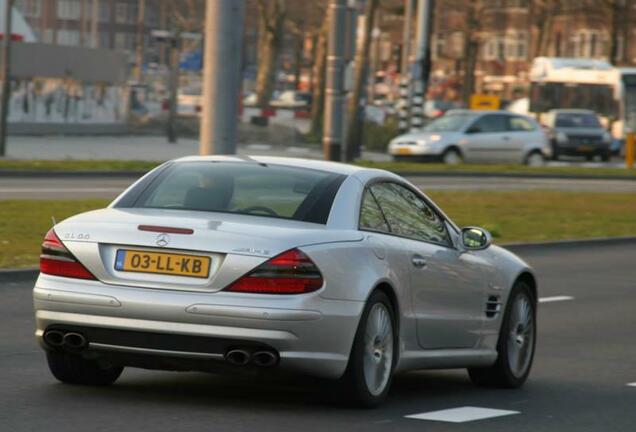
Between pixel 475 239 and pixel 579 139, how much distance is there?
46875mm

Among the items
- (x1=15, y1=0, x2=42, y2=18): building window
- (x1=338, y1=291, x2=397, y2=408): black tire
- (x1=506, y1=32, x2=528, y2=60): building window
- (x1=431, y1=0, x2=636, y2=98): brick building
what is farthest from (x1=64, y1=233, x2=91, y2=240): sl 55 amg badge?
(x1=15, y1=0, x2=42, y2=18): building window

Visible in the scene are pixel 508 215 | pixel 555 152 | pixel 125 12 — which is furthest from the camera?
pixel 125 12

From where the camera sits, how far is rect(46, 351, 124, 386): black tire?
344 inches

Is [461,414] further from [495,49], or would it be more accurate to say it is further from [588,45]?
[495,49]

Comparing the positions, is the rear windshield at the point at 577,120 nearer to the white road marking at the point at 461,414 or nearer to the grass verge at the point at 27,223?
the grass verge at the point at 27,223

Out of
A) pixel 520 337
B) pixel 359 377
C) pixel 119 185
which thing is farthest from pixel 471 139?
pixel 359 377

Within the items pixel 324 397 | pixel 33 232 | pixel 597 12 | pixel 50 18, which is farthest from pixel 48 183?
pixel 50 18

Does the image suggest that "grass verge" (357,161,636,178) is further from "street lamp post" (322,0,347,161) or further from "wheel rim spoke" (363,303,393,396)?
"wheel rim spoke" (363,303,393,396)

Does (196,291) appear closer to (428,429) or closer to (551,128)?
(428,429)

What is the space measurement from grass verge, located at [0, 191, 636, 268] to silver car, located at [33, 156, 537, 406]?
282 inches

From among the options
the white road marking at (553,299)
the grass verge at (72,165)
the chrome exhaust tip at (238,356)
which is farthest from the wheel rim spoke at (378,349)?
the grass verge at (72,165)

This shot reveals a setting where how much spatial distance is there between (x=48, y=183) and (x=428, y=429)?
23.5m

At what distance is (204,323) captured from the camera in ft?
25.8

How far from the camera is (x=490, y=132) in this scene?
4512cm
